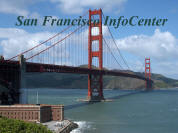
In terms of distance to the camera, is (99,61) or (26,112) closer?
(26,112)

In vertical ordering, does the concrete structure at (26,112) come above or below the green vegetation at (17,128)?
below

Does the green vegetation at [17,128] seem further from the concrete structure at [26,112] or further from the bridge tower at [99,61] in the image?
the bridge tower at [99,61]

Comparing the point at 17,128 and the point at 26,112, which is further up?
the point at 17,128

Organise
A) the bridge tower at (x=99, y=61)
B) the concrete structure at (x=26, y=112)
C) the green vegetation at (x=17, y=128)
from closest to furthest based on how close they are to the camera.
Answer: the green vegetation at (x=17, y=128) < the concrete structure at (x=26, y=112) < the bridge tower at (x=99, y=61)

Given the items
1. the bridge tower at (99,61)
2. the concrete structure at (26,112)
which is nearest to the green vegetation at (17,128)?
the concrete structure at (26,112)

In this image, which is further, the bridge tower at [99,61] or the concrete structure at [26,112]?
the bridge tower at [99,61]

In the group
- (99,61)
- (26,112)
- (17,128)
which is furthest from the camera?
(99,61)

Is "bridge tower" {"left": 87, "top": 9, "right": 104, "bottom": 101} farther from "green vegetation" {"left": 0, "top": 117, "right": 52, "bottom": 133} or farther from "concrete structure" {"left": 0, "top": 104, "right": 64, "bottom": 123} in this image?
"green vegetation" {"left": 0, "top": 117, "right": 52, "bottom": 133}

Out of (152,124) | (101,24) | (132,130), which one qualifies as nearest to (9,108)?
(132,130)

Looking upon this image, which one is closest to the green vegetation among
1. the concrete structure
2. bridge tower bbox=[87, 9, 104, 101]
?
the concrete structure

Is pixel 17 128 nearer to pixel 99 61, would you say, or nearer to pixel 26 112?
pixel 26 112

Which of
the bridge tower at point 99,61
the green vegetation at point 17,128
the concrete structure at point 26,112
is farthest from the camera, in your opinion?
the bridge tower at point 99,61

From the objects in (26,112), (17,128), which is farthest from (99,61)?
(17,128)

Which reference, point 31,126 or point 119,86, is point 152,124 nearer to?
point 31,126
